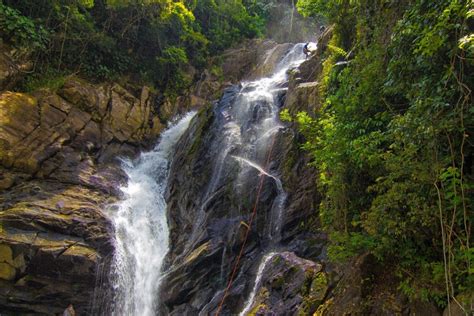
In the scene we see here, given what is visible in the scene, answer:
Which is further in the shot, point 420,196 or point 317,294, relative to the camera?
point 317,294

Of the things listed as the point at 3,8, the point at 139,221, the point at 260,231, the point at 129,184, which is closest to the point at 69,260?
the point at 139,221

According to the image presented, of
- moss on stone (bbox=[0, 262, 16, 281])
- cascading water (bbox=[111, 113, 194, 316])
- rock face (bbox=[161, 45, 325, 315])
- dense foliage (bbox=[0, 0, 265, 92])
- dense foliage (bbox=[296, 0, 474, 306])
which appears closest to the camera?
dense foliage (bbox=[296, 0, 474, 306])

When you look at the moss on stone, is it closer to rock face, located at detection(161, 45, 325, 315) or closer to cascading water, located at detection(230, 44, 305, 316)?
rock face, located at detection(161, 45, 325, 315)

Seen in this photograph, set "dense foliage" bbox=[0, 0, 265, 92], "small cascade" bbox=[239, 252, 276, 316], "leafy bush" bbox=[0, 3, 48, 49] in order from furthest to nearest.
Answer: "dense foliage" bbox=[0, 0, 265, 92], "leafy bush" bbox=[0, 3, 48, 49], "small cascade" bbox=[239, 252, 276, 316]

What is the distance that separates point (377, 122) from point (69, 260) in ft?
27.1

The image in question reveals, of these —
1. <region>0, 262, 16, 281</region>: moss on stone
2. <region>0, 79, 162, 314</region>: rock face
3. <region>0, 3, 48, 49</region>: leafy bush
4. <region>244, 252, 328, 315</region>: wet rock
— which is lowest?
<region>244, 252, 328, 315</region>: wet rock

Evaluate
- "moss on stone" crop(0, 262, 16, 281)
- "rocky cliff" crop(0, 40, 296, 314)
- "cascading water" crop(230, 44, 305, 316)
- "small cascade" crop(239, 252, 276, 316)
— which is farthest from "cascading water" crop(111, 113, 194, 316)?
"cascading water" crop(230, 44, 305, 316)

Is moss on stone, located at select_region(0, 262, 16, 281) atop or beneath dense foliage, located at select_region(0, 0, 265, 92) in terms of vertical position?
beneath

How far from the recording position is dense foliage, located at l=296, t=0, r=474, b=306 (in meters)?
4.22

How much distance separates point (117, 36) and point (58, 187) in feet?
28.1

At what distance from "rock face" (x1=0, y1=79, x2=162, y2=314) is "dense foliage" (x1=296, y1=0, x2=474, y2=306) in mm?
7189

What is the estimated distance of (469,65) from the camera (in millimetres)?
4297

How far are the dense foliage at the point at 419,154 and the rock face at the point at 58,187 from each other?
23.6 feet

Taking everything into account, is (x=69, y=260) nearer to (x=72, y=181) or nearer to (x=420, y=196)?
(x=72, y=181)
